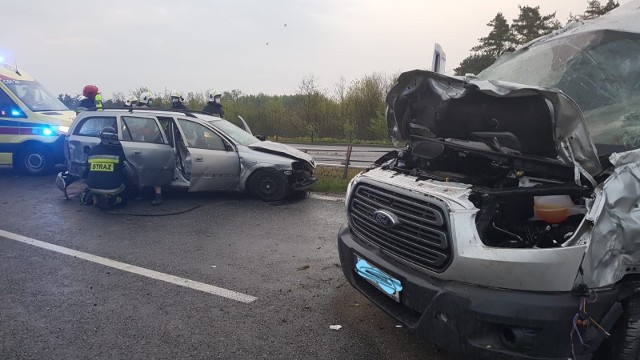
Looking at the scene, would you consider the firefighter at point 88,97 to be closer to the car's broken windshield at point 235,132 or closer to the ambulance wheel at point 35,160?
the ambulance wheel at point 35,160

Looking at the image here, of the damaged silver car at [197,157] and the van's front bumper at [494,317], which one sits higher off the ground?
the damaged silver car at [197,157]

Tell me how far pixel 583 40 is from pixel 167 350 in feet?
12.8

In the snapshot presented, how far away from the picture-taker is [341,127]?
2933 cm

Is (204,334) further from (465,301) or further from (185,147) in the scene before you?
(185,147)

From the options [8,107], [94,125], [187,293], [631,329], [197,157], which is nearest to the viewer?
[631,329]

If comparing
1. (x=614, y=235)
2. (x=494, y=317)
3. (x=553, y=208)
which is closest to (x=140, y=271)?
(x=494, y=317)

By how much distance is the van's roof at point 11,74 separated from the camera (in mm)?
10117

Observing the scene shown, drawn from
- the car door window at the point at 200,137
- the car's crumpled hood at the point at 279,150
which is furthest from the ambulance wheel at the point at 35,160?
the car's crumpled hood at the point at 279,150

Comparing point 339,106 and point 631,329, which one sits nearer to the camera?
point 631,329

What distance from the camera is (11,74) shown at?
10.4 metres

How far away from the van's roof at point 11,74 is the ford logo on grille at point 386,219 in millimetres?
10626

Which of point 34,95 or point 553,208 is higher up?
point 34,95

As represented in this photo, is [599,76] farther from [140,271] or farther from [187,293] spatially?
[140,271]

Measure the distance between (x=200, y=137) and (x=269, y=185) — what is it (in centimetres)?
143
